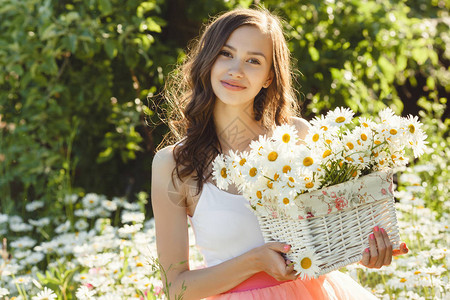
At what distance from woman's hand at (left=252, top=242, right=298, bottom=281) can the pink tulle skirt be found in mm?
129

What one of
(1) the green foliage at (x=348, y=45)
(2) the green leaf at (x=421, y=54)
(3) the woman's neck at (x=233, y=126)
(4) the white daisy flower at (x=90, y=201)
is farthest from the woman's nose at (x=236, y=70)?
(2) the green leaf at (x=421, y=54)

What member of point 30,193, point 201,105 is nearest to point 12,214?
point 30,193

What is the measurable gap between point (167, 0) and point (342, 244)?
9.11ft

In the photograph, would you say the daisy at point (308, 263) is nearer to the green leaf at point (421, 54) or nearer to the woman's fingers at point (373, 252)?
the woman's fingers at point (373, 252)

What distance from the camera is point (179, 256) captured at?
1677 mm

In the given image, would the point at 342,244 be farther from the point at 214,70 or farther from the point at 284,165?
the point at 214,70

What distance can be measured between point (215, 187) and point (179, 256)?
0.23 m

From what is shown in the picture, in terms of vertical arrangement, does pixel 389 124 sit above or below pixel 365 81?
above

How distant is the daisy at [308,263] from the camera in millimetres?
1314

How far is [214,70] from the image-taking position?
171 cm

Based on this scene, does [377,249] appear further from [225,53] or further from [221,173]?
[225,53]

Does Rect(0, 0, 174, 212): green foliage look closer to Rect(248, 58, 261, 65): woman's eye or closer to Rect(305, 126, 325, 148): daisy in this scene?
Rect(248, 58, 261, 65): woman's eye

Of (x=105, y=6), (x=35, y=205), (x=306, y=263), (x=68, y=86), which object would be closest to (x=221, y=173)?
(x=306, y=263)

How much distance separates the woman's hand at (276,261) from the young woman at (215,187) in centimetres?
2
